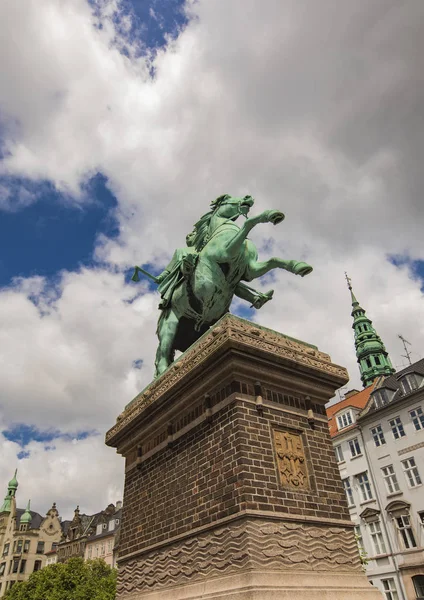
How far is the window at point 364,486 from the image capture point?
4003cm

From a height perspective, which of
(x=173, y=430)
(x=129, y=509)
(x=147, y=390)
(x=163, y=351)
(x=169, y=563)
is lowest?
(x=169, y=563)

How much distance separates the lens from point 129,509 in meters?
12.2

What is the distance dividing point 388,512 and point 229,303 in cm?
3265

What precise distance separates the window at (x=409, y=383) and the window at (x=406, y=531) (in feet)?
32.6

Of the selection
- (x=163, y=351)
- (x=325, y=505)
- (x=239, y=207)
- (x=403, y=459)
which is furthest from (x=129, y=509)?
(x=403, y=459)

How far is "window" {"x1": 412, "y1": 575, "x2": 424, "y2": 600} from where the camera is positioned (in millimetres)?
34000

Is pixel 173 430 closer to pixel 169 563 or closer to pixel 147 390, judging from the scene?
pixel 147 390

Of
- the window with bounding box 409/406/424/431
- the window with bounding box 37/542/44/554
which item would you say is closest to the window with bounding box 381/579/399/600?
the window with bounding box 409/406/424/431

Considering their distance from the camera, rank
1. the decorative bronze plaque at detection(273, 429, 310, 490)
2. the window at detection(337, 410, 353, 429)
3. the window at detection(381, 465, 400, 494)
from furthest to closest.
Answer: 1. the window at detection(337, 410, 353, 429)
2. the window at detection(381, 465, 400, 494)
3. the decorative bronze plaque at detection(273, 429, 310, 490)

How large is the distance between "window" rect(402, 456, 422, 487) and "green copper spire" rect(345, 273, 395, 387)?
1145 inches

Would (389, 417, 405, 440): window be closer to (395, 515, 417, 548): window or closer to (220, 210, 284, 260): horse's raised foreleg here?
(395, 515, 417, 548): window

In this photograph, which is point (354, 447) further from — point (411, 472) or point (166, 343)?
point (166, 343)

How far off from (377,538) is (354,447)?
24.7ft

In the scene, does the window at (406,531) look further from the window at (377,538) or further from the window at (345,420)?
the window at (345,420)
